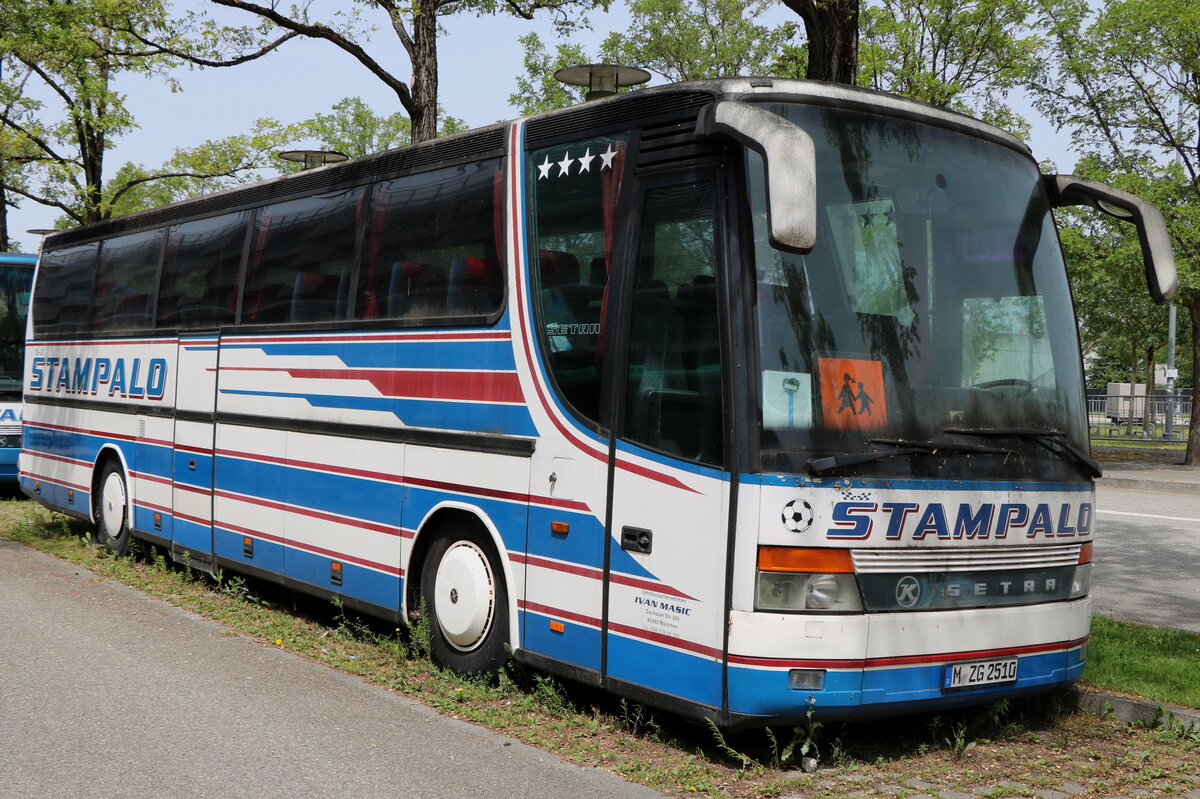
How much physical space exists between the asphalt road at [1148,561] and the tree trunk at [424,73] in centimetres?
868

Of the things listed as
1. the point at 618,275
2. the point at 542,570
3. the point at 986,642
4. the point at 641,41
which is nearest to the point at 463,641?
the point at 542,570

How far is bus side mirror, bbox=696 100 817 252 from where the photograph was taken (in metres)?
4.99

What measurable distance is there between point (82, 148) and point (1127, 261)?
20.5m

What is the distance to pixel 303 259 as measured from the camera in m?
9.34

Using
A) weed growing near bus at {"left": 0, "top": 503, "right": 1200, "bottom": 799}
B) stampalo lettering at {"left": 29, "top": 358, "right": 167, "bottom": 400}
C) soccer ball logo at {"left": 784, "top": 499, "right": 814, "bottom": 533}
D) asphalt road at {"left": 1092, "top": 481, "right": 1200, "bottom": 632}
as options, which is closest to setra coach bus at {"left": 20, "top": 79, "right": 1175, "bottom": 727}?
soccer ball logo at {"left": 784, "top": 499, "right": 814, "bottom": 533}

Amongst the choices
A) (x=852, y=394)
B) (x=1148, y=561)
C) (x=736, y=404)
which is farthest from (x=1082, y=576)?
(x=1148, y=561)

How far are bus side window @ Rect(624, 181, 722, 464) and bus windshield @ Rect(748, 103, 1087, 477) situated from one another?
0.87ft

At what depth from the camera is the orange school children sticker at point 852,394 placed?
552 centimetres

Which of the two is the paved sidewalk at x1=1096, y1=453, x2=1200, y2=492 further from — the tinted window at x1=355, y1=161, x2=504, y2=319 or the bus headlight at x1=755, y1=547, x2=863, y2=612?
the bus headlight at x1=755, y1=547, x2=863, y2=612

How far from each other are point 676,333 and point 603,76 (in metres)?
6.20

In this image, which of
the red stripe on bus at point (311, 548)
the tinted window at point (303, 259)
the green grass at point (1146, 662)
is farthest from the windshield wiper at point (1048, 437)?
the tinted window at point (303, 259)

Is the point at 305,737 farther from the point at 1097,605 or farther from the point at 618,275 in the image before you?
the point at 1097,605

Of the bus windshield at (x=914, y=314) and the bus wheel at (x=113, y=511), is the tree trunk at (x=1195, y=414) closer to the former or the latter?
the bus windshield at (x=914, y=314)

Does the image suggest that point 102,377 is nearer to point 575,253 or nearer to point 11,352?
point 11,352
